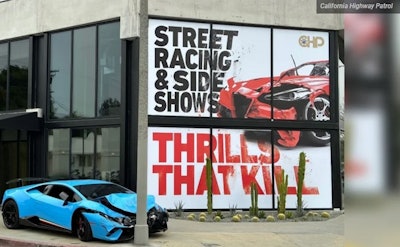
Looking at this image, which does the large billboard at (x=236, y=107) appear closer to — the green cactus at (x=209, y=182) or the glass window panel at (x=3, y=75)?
the green cactus at (x=209, y=182)

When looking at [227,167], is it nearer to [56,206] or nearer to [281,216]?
[281,216]

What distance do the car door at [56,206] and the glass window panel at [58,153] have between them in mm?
6035

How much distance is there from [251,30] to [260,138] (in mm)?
3904

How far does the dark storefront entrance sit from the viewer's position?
19.1m

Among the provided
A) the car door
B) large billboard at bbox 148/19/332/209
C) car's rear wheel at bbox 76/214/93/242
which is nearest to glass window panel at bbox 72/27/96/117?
large billboard at bbox 148/19/332/209

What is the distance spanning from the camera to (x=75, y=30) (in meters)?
18.3

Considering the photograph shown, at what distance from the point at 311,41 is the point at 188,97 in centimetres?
520

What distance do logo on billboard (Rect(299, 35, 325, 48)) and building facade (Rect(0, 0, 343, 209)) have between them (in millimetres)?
37

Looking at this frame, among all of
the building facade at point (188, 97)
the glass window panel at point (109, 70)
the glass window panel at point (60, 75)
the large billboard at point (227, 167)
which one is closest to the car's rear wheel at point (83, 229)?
the building facade at point (188, 97)

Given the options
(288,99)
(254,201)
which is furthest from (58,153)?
(288,99)

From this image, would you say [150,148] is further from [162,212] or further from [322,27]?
[322,27]

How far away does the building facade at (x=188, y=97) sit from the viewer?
55.1 ft

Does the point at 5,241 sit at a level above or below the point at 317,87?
below

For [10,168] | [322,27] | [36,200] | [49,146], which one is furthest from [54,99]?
[322,27]
